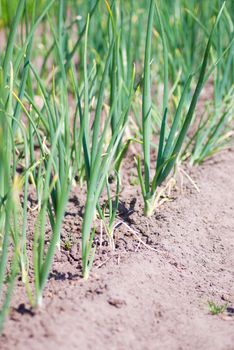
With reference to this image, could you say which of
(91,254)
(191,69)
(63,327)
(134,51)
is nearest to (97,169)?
(91,254)

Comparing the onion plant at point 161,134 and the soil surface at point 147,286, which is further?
the onion plant at point 161,134

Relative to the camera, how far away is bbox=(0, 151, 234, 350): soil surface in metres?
1.70

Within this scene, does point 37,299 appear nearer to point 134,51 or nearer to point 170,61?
point 170,61

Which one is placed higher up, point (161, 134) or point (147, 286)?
point (161, 134)

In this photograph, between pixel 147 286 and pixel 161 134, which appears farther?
pixel 161 134

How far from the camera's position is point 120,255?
6.75 ft

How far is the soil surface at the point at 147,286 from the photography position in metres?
1.70

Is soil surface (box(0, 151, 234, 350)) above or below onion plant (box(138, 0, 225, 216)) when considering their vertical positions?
below

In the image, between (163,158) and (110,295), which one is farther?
(163,158)

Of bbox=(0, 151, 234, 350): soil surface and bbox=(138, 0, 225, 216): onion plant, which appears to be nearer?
bbox=(0, 151, 234, 350): soil surface

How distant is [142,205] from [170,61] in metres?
0.84

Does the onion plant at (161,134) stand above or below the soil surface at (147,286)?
above

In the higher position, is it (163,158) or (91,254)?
(163,158)

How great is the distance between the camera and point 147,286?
194 cm
